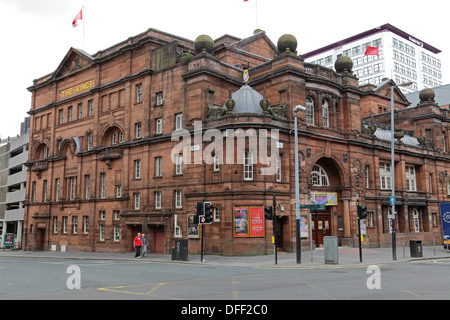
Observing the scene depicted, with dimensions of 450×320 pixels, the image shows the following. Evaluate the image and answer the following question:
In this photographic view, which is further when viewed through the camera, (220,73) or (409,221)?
(409,221)

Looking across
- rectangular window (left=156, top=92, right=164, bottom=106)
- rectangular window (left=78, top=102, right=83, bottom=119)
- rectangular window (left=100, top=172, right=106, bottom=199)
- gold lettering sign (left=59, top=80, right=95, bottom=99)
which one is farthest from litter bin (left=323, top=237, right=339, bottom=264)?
rectangular window (left=78, top=102, right=83, bottom=119)

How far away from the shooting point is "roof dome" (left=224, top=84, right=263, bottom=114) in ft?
103

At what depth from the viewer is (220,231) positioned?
2933cm

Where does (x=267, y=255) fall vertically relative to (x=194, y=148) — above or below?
below

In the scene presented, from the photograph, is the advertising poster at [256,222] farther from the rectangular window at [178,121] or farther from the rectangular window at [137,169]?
the rectangular window at [137,169]

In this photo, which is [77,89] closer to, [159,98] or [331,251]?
[159,98]

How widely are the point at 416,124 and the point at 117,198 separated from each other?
33.6 meters

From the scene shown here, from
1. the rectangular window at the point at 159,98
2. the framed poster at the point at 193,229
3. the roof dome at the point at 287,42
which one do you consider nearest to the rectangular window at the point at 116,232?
the framed poster at the point at 193,229

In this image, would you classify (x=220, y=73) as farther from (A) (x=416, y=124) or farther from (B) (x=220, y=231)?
(A) (x=416, y=124)

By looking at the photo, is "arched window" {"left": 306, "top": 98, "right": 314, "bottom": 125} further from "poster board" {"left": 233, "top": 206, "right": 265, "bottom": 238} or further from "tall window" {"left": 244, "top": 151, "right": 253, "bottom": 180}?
"poster board" {"left": 233, "top": 206, "right": 265, "bottom": 238}

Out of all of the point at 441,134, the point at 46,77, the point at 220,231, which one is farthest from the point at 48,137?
the point at 441,134

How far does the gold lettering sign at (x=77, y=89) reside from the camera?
4398cm

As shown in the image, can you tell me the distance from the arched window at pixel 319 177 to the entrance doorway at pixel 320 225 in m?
2.40

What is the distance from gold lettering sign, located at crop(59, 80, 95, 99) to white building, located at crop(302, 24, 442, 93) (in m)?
71.2
